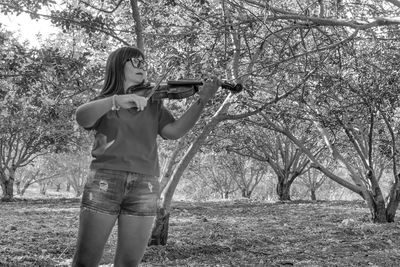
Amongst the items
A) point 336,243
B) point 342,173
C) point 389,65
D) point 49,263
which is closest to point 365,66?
point 389,65

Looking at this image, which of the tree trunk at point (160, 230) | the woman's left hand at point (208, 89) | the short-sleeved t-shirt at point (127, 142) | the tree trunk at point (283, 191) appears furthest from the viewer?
the tree trunk at point (283, 191)

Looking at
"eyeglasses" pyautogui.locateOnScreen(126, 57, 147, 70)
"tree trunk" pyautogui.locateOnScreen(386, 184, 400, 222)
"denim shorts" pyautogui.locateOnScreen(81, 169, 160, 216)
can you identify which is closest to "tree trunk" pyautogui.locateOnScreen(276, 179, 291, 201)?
"tree trunk" pyautogui.locateOnScreen(386, 184, 400, 222)

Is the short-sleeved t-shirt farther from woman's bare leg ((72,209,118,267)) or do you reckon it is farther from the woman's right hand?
woman's bare leg ((72,209,118,267))

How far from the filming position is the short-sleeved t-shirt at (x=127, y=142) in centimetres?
254

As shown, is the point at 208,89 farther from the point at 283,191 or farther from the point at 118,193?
the point at 283,191

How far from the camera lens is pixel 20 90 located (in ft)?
20.1

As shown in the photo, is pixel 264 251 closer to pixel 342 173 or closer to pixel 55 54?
pixel 55 54

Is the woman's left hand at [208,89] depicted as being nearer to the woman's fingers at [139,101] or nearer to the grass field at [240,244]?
the woman's fingers at [139,101]

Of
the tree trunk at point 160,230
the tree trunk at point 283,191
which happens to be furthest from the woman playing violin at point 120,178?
the tree trunk at point 283,191

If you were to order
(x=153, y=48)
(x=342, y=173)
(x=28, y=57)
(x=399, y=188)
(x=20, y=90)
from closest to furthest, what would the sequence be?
1. (x=28, y=57)
2. (x=20, y=90)
3. (x=153, y=48)
4. (x=399, y=188)
5. (x=342, y=173)

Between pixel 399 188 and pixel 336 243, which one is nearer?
pixel 336 243

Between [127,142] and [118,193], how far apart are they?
11.3 inches

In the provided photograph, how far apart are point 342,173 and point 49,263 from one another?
37403mm

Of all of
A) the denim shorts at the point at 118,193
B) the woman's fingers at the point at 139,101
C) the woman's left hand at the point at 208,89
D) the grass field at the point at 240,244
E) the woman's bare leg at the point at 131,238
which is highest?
the woman's left hand at the point at 208,89
